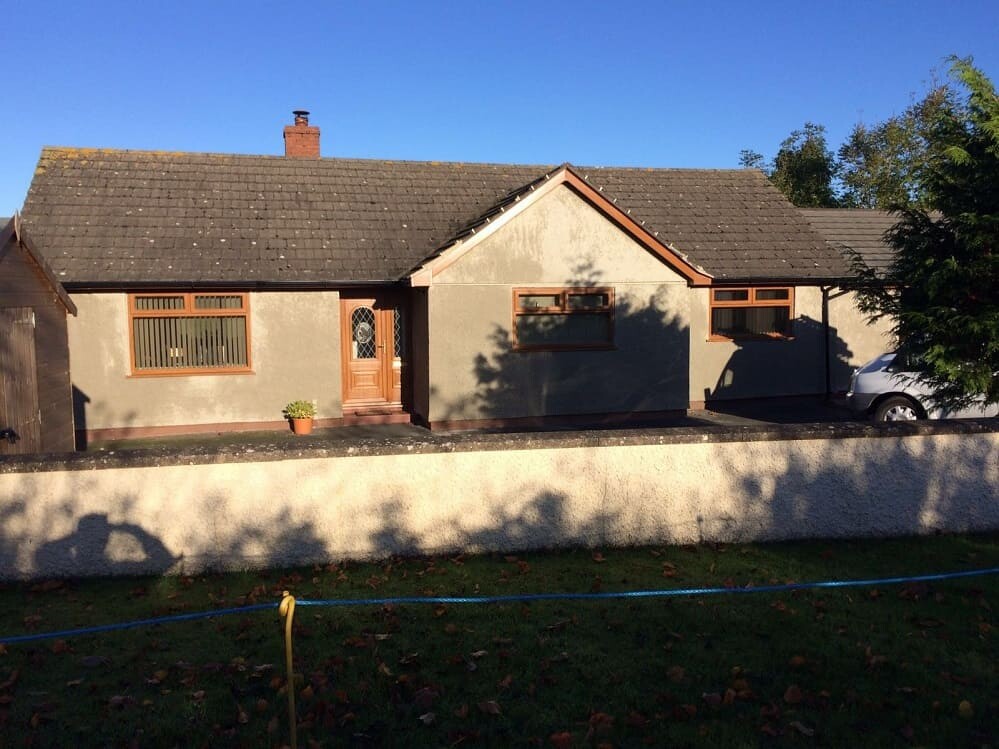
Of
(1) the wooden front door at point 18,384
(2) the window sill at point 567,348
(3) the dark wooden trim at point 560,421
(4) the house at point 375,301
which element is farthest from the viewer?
(2) the window sill at point 567,348

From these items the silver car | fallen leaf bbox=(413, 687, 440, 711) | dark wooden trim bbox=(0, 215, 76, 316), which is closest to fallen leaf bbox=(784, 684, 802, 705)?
fallen leaf bbox=(413, 687, 440, 711)

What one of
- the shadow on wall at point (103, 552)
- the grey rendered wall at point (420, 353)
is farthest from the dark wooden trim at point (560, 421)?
the shadow on wall at point (103, 552)

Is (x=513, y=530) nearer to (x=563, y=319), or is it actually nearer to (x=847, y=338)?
(x=563, y=319)

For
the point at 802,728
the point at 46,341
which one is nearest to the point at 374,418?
the point at 46,341

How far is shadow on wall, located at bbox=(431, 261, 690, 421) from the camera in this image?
1547 cm

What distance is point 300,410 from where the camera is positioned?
15.4 m

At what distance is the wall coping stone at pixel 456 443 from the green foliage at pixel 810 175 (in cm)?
3236

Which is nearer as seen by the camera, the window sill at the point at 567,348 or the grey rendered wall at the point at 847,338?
the window sill at the point at 567,348

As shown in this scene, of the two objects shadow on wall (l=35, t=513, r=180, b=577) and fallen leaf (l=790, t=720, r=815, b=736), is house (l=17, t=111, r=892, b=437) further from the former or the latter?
fallen leaf (l=790, t=720, r=815, b=736)

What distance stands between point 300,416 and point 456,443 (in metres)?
8.42

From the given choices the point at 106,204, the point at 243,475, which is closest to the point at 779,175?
the point at 106,204

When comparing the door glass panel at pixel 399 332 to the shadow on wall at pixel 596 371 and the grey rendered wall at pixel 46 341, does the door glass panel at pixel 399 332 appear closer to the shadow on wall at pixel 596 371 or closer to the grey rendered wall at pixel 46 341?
the shadow on wall at pixel 596 371

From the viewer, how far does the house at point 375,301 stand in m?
15.1

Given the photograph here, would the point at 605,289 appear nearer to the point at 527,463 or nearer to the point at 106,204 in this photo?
the point at 527,463
